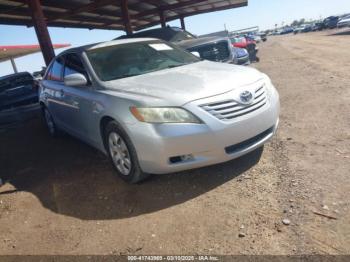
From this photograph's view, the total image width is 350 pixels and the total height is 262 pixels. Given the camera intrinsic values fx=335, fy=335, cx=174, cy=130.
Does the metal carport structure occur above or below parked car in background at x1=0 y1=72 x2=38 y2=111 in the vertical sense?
above

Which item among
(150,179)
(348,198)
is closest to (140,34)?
(150,179)

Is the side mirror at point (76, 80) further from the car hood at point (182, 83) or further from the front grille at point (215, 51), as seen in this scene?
the front grille at point (215, 51)

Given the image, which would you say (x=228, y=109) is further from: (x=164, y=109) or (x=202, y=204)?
(x=202, y=204)

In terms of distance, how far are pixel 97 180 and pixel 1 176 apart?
6.34 ft

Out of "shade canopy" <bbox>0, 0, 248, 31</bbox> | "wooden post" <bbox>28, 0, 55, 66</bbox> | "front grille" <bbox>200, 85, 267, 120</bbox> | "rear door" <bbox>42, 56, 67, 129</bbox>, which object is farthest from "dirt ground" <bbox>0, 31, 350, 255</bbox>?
"shade canopy" <bbox>0, 0, 248, 31</bbox>

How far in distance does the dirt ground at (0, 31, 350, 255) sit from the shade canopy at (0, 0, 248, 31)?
831 cm

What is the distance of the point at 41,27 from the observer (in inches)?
389

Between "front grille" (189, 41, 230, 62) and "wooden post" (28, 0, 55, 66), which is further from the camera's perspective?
"wooden post" (28, 0, 55, 66)

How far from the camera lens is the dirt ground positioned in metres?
2.71

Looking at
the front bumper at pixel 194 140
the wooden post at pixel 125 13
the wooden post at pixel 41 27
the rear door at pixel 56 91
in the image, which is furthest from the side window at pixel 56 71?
the wooden post at pixel 125 13

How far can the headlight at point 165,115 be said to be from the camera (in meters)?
3.30

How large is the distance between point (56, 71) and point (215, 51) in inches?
170

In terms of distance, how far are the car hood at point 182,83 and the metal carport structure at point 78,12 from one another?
7.02 meters

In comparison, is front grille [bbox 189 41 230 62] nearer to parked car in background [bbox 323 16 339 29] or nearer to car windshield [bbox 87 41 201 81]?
car windshield [bbox 87 41 201 81]
